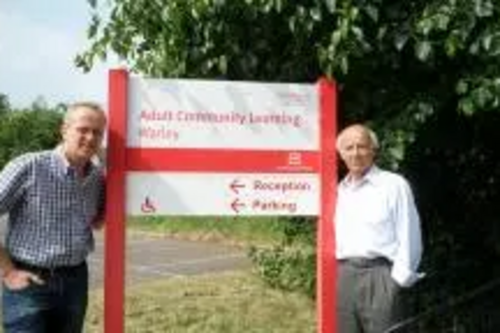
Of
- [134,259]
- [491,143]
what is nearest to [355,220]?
[491,143]

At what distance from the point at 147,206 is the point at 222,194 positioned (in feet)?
1.33

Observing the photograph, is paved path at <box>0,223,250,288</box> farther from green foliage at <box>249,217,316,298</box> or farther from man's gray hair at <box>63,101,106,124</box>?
man's gray hair at <box>63,101,106,124</box>

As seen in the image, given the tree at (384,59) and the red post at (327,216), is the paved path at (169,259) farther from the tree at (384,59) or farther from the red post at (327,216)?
the red post at (327,216)

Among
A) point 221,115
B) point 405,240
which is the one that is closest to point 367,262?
point 405,240

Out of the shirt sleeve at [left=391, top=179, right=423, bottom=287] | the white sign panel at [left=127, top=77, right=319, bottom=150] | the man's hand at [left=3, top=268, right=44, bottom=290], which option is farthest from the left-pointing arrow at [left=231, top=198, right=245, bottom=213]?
the man's hand at [left=3, top=268, right=44, bottom=290]

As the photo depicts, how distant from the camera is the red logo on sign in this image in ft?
20.3

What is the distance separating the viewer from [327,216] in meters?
6.52

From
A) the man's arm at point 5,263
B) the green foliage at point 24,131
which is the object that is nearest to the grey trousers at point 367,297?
the man's arm at point 5,263

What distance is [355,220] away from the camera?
6.30 m

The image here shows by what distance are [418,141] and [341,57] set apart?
3.91 ft

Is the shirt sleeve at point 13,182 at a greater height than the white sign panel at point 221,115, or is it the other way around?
the white sign panel at point 221,115

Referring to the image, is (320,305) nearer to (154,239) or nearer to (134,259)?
(134,259)

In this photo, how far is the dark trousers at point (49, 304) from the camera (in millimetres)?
5836

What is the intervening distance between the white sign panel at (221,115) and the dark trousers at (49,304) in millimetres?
773
